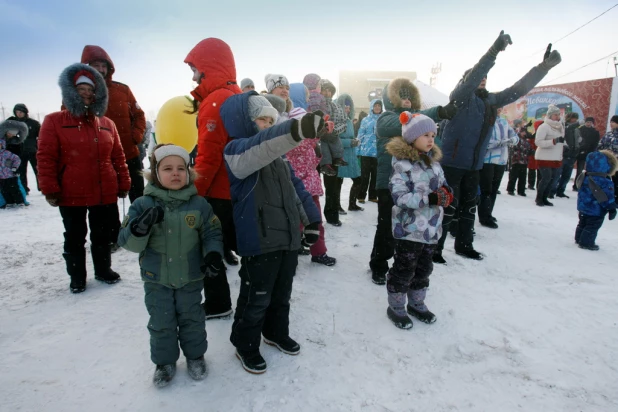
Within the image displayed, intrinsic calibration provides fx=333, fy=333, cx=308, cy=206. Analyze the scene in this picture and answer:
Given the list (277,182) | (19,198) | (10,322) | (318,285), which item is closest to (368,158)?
(318,285)

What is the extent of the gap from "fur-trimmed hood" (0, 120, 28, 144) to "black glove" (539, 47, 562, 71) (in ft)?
34.7

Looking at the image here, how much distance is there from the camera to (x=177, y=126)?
4551 mm

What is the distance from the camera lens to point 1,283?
362cm

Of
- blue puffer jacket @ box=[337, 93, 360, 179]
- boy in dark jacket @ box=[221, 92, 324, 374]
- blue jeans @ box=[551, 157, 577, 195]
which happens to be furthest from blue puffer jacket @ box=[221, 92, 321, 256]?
blue jeans @ box=[551, 157, 577, 195]

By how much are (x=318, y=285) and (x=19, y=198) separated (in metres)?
7.95

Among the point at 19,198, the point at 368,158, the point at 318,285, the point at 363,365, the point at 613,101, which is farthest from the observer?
the point at 613,101

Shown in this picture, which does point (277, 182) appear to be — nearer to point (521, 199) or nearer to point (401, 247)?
point (401, 247)

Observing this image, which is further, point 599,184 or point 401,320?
point 599,184

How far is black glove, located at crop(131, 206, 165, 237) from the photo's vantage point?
6.27 ft

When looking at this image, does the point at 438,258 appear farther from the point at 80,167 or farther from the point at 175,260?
the point at 80,167

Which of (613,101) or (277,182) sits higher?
(613,101)

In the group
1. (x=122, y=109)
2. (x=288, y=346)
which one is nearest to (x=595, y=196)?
(x=288, y=346)

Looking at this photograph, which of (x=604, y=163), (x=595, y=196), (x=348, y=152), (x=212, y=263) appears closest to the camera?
(x=212, y=263)

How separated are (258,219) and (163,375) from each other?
46.6 inches
